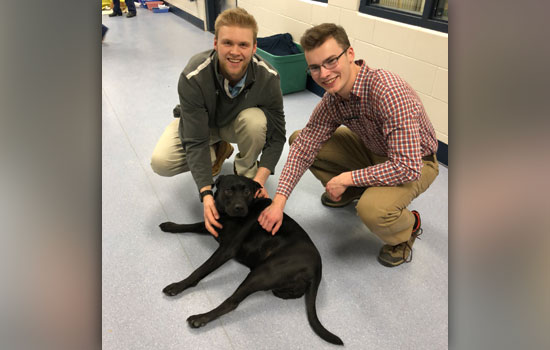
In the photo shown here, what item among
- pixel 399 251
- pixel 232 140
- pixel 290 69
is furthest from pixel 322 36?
pixel 290 69

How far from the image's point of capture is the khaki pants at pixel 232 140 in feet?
6.63

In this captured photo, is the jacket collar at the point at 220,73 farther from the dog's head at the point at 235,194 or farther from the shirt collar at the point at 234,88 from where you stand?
the dog's head at the point at 235,194

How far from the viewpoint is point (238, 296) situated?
1492 millimetres

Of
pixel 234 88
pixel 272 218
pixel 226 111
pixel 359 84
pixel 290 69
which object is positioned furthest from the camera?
pixel 290 69

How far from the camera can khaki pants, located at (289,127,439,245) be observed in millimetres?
1569

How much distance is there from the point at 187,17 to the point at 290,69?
361 centimetres

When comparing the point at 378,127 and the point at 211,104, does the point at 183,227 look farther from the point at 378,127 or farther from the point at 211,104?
the point at 378,127

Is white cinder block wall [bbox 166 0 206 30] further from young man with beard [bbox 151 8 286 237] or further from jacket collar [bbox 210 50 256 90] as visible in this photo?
jacket collar [bbox 210 50 256 90]
